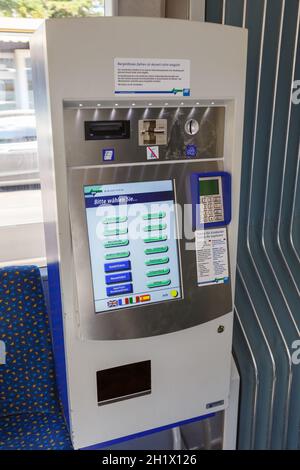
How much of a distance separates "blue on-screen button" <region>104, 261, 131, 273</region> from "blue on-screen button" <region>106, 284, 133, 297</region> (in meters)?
0.07

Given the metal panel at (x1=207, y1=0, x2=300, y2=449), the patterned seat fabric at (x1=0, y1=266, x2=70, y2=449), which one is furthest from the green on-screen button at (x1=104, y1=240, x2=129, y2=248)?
the metal panel at (x1=207, y1=0, x2=300, y2=449)

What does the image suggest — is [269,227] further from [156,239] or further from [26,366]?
[26,366]

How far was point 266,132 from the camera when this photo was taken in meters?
2.20

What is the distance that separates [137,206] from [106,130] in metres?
0.29

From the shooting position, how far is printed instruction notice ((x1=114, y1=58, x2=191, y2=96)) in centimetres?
150

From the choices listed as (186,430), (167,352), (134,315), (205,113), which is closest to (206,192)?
(205,113)

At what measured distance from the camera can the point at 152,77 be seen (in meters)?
1.54

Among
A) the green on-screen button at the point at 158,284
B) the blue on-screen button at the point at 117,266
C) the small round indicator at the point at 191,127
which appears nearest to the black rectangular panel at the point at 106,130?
the small round indicator at the point at 191,127

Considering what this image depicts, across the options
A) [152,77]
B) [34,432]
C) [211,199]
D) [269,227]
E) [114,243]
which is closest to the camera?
[152,77]

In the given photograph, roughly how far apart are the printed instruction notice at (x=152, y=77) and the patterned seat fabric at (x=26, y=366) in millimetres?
1007

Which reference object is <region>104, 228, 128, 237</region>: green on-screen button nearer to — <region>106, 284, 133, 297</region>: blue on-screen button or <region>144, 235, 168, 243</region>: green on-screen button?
<region>144, 235, 168, 243</region>: green on-screen button

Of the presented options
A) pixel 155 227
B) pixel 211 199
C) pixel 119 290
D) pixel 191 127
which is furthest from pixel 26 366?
pixel 191 127

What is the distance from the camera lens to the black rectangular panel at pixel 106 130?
5.08ft

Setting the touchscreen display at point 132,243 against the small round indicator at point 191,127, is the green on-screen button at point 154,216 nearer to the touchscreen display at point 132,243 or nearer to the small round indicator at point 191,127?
the touchscreen display at point 132,243
